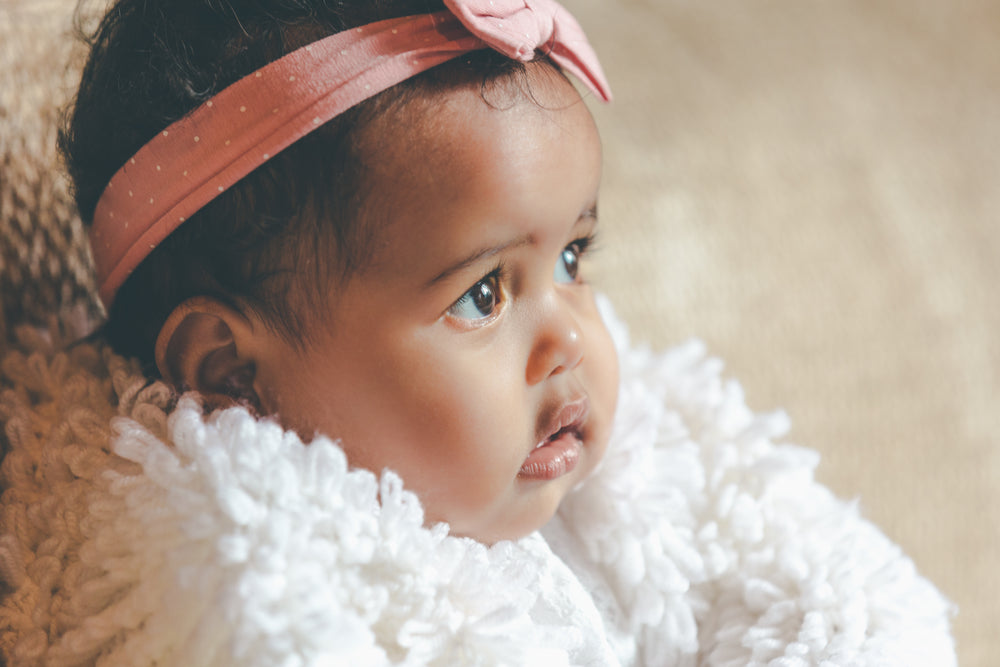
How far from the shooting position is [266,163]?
555mm

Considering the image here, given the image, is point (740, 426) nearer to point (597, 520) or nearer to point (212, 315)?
point (597, 520)

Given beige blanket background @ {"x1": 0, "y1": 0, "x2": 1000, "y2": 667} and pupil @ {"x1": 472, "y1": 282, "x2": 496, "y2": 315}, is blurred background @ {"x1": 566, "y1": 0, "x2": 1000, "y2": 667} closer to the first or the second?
beige blanket background @ {"x1": 0, "y1": 0, "x2": 1000, "y2": 667}

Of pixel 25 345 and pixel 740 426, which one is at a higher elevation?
pixel 25 345

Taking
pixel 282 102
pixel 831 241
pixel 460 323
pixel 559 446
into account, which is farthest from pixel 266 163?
pixel 831 241

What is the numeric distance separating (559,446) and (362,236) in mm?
192

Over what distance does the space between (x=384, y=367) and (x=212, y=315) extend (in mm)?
106

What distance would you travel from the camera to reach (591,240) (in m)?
0.71

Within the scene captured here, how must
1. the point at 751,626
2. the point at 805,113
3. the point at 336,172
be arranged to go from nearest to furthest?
the point at 336,172 < the point at 751,626 < the point at 805,113

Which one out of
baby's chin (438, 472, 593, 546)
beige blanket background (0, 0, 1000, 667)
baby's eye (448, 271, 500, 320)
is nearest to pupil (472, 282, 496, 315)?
baby's eye (448, 271, 500, 320)

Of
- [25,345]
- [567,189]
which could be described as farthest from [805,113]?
[25,345]

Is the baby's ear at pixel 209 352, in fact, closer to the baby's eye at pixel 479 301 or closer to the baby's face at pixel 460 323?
the baby's face at pixel 460 323

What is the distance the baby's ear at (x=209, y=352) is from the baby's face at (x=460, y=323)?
2cm

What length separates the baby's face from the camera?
56 cm

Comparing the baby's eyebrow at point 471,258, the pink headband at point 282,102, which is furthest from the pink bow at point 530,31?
the baby's eyebrow at point 471,258
